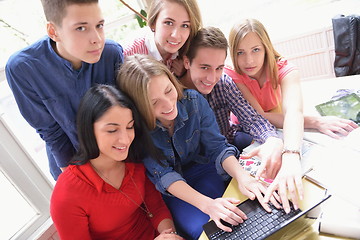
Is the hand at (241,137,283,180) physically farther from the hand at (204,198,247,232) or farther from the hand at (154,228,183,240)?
the hand at (154,228,183,240)

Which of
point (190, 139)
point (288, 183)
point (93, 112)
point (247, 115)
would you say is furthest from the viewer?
point (247, 115)

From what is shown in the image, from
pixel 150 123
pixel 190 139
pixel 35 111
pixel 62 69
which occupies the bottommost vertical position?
pixel 190 139

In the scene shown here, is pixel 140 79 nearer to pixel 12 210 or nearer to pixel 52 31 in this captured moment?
pixel 52 31

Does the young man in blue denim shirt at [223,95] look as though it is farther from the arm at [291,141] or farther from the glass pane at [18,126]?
the glass pane at [18,126]

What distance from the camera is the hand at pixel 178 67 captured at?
4.92ft

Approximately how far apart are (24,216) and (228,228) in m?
1.34

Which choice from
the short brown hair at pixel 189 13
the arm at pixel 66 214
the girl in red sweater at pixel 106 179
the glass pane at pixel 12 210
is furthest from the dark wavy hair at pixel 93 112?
the glass pane at pixel 12 210

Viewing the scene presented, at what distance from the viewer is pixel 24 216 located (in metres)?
1.64

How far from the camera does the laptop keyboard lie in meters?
0.80

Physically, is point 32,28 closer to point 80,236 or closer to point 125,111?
point 125,111

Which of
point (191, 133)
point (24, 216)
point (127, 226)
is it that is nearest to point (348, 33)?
point (191, 133)

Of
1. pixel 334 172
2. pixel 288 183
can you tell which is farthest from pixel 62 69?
pixel 334 172

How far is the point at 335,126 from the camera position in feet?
3.76

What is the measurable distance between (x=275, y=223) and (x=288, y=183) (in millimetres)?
173
